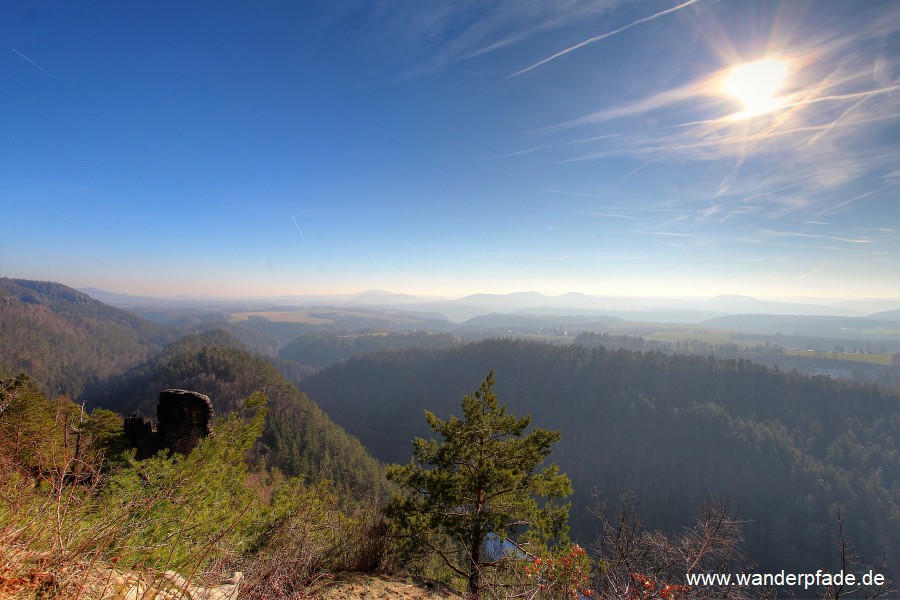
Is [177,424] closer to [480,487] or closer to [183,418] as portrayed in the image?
[183,418]

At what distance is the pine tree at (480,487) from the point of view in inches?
318

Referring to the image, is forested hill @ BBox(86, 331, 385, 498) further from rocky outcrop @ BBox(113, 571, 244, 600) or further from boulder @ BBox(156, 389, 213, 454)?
rocky outcrop @ BBox(113, 571, 244, 600)

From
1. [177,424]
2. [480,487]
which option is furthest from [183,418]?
[480,487]

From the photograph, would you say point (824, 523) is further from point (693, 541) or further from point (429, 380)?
point (429, 380)

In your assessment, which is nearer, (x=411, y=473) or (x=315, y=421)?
(x=411, y=473)

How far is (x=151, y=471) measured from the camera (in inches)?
263

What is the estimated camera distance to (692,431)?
3529 inches

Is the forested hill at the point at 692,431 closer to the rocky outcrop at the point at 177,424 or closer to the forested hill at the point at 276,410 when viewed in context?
the forested hill at the point at 276,410

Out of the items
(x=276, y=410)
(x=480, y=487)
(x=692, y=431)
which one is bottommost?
(x=692, y=431)

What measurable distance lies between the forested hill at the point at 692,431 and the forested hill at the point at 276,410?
38.3m

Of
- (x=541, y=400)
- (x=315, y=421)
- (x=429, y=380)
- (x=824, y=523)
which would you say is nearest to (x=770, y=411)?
(x=824, y=523)

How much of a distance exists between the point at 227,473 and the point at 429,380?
12802cm

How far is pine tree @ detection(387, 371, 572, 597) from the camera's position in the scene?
8.08m

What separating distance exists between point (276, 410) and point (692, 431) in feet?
323
